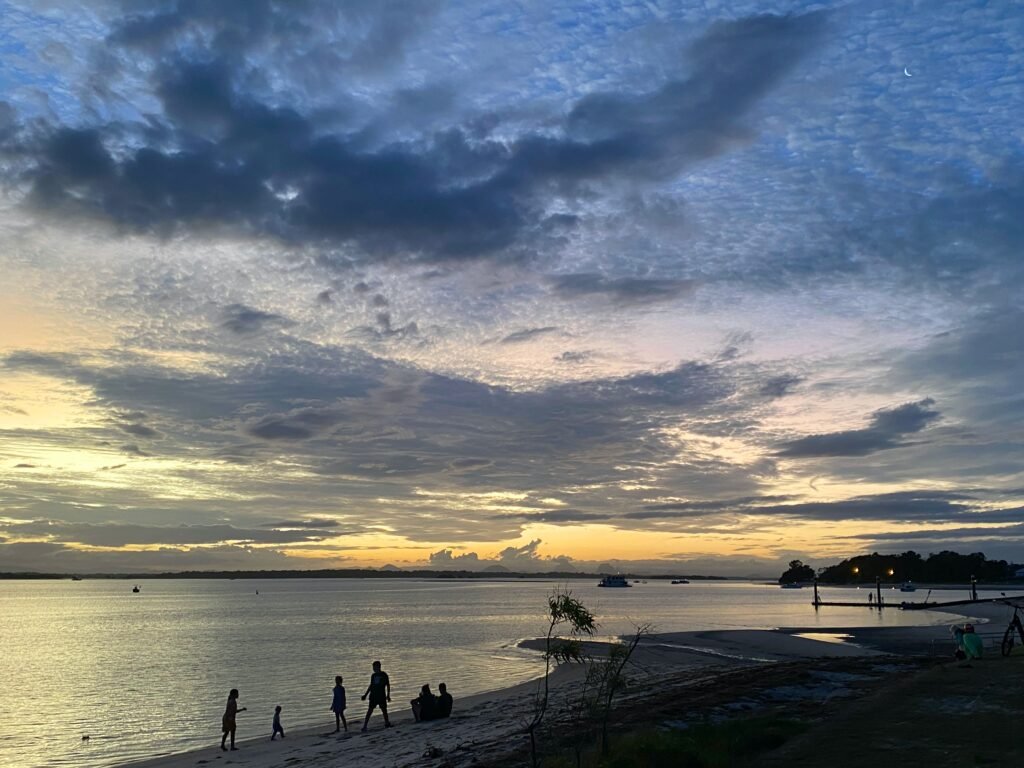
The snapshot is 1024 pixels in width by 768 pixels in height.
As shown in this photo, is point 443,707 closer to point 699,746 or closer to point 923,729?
point 699,746

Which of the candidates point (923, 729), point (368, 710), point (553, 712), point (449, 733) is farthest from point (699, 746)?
point (368, 710)

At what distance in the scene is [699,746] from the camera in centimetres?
1747

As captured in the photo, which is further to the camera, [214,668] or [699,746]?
[214,668]

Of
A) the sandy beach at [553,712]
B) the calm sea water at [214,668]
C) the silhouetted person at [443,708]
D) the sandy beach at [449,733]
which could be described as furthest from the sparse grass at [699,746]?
the calm sea water at [214,668]

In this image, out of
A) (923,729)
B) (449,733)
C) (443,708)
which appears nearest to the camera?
(923,729)

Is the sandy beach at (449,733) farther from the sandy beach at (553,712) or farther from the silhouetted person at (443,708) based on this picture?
the silhouetted person at (443,708)

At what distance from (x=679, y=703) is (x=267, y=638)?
6722 centimetres

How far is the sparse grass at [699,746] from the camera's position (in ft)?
52.6

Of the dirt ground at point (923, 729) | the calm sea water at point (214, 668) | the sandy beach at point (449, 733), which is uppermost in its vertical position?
the dirt ground at point (923, 729)

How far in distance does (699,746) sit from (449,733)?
1238 centimetres

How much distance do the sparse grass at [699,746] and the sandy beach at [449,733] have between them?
400 cm

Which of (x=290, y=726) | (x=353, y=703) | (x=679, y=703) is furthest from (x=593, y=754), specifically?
(x=353, y=703)

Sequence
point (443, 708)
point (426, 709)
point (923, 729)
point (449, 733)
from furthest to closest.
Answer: point (443, 708) < point (426, 709) < point (449, 733) < point (923, 729)

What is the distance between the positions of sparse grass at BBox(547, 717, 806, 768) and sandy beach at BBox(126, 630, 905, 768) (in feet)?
13.1
